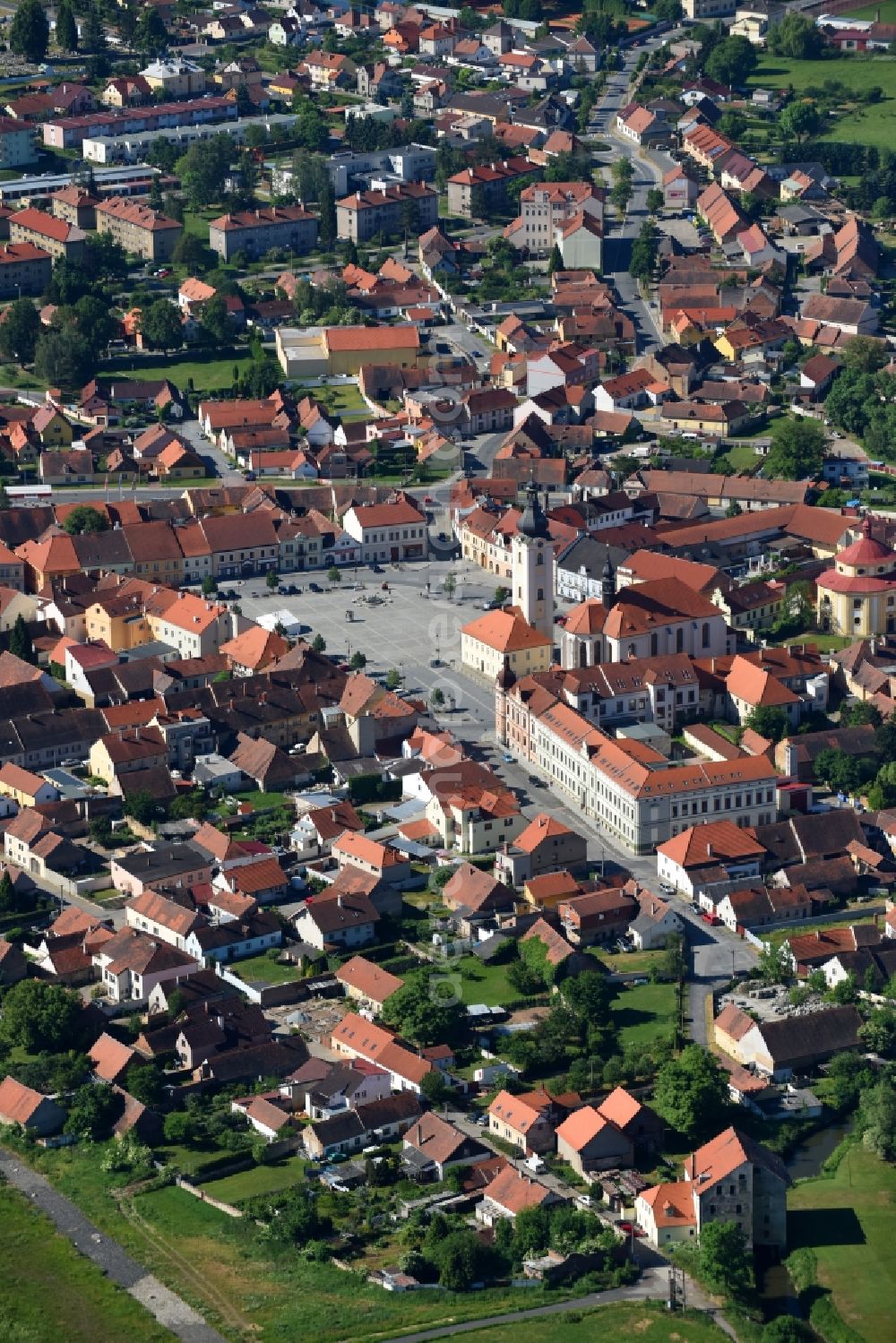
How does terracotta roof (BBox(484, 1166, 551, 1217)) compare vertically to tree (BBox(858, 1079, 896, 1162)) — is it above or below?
above

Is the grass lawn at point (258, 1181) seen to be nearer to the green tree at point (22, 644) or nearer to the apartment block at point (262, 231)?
the green tree at point (22, 644)

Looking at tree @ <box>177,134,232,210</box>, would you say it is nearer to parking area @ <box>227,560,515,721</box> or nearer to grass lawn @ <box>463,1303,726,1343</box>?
parking area @ <box>227,560,515,721</box>

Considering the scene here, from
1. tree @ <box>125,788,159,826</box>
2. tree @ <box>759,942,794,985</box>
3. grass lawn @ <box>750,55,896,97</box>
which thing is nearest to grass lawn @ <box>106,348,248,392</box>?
tree @ <box>125,788,159,826</box>

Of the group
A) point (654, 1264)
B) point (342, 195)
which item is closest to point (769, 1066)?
point (654, 1264)

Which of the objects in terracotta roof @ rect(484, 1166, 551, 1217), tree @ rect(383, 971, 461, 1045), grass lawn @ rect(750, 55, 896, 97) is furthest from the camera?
grass lawn @ rect(750, 55, 896, 97)

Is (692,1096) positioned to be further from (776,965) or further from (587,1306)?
(776,965)

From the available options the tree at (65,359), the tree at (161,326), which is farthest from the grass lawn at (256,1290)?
the tree at (161,326)

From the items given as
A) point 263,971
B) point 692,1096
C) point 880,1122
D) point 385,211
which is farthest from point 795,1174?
point 385,211

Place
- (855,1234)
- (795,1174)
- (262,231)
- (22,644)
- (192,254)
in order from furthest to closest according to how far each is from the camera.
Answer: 1. (262,231)
2. (192,254)
3. (22,644)
4. (795,1174)
5. (855,1234)

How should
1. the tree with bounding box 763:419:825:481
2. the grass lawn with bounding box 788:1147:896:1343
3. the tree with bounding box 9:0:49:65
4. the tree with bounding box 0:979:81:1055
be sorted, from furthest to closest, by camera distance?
the tree with bounding box 9:0:49:65 → the tree with bounding box 763:419:825:481 → the tree with bounding box 0:979:81:1055 → the grass lawn with bounding box 788:1147:896:1343
